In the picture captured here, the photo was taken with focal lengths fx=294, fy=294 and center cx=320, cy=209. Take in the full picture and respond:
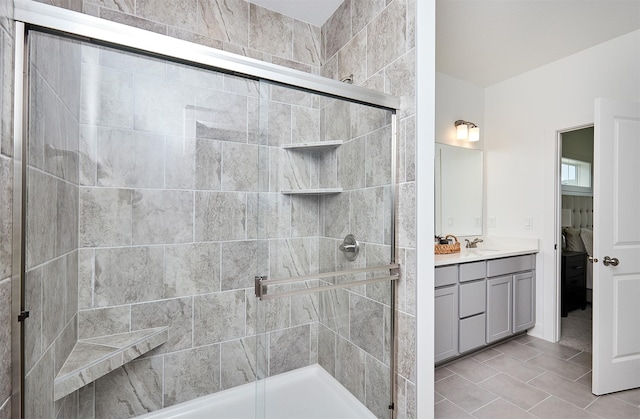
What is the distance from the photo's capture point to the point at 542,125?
299 cm

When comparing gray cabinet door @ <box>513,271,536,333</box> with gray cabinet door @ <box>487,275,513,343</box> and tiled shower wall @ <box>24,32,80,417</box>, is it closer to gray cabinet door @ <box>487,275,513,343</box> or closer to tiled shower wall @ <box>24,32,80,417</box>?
gray cabinet door @ <box>487,275,513,343</box>

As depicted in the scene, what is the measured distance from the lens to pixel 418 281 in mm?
1442

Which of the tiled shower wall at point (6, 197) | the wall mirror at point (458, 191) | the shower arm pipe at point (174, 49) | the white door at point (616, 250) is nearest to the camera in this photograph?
the tiled shower wall at point (6, 197)

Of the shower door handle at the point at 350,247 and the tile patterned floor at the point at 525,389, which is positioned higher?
the shower door handle at the point at 350,247

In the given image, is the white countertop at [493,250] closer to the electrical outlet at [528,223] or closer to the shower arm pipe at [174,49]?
the electrical outlet at [528,223]

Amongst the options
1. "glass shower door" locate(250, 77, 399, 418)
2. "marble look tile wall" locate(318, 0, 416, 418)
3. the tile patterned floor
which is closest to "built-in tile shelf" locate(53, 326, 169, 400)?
"glass shower door" locate(250, 77, 399, 418)

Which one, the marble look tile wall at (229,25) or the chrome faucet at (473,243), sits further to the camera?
the chrome faucet at (473,243)

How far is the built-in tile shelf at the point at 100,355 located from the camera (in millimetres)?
1095

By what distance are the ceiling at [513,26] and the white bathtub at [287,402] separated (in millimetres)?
2301

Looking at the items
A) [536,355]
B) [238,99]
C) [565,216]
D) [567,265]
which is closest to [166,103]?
[238,99]

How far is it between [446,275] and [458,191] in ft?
4.04

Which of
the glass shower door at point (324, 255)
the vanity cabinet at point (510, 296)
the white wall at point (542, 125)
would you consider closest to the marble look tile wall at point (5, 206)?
the glass shower door at point (324, 255)

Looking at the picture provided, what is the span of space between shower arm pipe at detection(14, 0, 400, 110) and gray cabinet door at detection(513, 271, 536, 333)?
7.77 ft

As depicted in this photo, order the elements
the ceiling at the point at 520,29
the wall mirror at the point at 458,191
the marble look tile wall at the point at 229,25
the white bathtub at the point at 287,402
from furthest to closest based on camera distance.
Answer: the wall mirror at the point at 458,191
the ceiling at the point at 520,29
the marble look tile wall at the point at 229,25
the white bathtub at the point at 287,402
